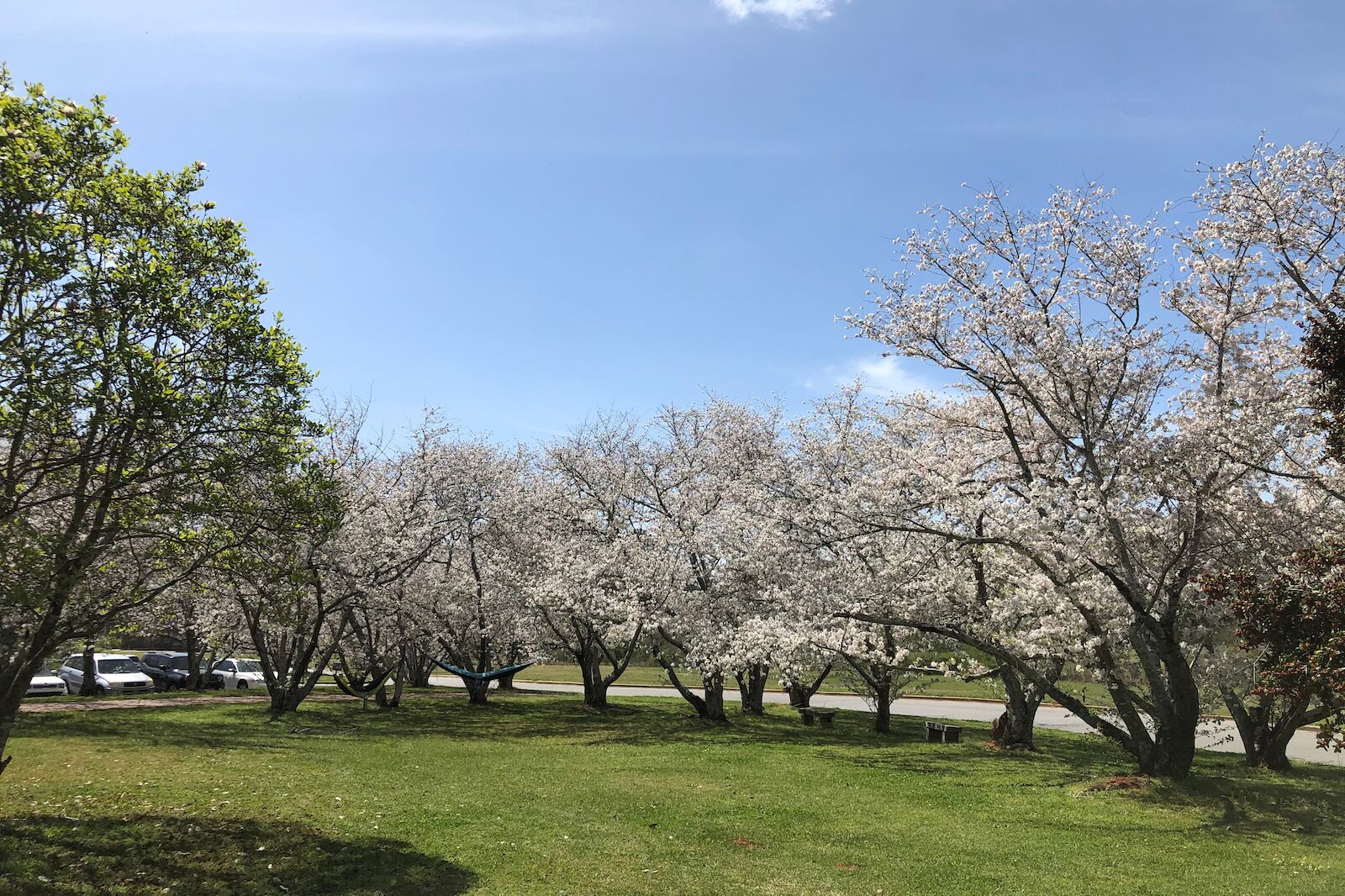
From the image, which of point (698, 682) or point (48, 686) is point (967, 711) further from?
point (48, 686)

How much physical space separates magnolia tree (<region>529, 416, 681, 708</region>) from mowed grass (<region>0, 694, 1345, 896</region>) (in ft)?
18.3

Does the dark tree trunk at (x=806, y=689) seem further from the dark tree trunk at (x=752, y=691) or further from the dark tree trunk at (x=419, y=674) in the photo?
the dark tree trunk at (x=419, y=674)

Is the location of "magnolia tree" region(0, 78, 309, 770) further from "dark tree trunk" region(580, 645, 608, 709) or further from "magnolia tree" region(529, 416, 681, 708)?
"dark tree trunk" region(580, 645, 608, 709)

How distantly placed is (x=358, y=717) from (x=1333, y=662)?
22.1 metres

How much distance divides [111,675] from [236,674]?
6.14 m

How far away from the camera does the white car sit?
34.0 m

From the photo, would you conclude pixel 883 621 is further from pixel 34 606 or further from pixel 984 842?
pixel 34 606

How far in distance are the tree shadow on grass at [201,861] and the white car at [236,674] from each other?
27165 mm

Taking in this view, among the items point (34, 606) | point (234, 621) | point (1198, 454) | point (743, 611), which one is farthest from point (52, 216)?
point (234, 621)

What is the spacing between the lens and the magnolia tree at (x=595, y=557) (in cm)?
2369

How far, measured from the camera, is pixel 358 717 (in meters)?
22.9

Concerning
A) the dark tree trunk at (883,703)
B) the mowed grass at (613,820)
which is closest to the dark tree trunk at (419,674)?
the mowed grass at (613,820)

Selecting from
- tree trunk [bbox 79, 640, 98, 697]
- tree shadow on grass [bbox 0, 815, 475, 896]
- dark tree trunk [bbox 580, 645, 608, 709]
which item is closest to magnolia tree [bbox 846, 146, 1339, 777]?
tree shadow on grass [bbox 0, 815, 475, 896]

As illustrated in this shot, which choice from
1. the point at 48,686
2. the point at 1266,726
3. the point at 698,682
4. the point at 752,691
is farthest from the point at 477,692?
the point at 1266,726
